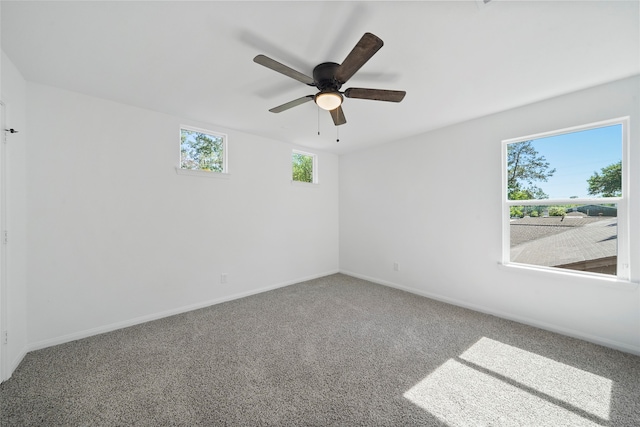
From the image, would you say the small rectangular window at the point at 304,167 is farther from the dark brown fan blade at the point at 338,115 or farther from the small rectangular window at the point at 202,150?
the dark brown fan blade at the point at 338,115

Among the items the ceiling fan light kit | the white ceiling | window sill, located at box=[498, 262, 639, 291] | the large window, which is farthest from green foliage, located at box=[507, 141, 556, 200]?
the ceiling fan light kit

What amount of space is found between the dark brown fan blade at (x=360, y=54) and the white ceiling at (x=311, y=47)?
0.62 feet

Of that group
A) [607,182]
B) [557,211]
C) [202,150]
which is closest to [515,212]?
[557,211]

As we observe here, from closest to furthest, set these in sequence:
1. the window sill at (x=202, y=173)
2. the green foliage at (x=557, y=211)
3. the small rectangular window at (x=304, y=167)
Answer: the green foliage at (x=557, y=211)
the window sill at (x=202, y=173)
the small rectangular window at (x=304, y=167)

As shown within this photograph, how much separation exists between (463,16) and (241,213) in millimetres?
3244

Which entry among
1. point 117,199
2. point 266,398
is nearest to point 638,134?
point 266,398

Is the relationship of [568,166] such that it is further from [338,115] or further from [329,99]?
[329,99]

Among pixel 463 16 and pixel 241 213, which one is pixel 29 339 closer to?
pixel 241 213

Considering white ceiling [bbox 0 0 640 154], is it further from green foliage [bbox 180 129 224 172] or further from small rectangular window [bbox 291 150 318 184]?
small rectangular window [bbox 291 150 318 184]

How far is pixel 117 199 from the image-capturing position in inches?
106

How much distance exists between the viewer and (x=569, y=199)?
2559 millimetres

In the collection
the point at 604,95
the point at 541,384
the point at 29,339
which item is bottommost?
the point at 541,384

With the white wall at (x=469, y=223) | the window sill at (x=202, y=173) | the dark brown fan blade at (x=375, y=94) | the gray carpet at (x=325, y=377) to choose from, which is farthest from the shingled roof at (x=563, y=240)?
the window sill at (x=202, y=173)

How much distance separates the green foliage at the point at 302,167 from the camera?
176 inches
